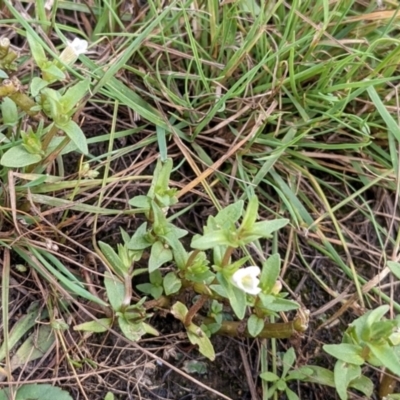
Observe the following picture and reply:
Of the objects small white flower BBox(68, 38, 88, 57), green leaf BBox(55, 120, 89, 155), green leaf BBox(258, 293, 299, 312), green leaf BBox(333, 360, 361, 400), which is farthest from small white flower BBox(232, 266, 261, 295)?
small white flower BBox(68, 38, 88, 57)

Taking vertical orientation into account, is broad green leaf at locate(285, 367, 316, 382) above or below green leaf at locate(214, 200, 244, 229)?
below

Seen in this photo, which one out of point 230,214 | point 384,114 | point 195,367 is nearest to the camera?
point 230,214

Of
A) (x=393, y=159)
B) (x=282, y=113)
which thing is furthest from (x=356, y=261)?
(x=282, y=113)

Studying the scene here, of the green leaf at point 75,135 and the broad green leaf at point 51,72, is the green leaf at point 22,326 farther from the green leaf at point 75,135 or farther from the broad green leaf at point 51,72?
the broad green leaf at point 51,72

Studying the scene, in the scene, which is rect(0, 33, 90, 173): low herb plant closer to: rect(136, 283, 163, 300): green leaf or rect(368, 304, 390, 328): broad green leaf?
rect(136, 283, 163, 300): green leaf

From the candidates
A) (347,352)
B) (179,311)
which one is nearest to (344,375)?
(347,352)

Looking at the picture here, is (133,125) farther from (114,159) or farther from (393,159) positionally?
(393,159)

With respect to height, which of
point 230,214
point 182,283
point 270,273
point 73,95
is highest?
point 73,95

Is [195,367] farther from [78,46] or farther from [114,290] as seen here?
[78,46]
